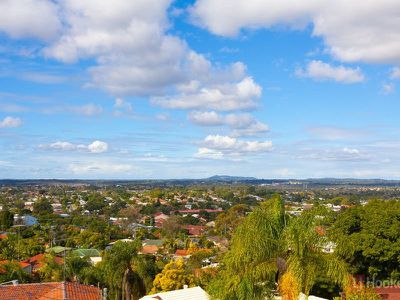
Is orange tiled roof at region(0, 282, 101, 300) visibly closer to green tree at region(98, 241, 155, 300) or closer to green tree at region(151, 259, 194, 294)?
green tree at region(98, 241, 155, 300)

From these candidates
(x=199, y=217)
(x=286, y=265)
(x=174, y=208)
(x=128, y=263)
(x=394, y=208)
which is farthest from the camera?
(x=174, y=208)

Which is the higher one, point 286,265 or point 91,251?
point 286,265

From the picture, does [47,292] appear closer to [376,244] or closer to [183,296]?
[183,296]

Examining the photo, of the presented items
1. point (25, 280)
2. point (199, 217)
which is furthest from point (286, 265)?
point (199, 217)

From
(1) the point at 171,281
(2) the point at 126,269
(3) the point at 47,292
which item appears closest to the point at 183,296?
(2) the point at 126,269

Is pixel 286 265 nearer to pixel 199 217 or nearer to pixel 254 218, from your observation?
pixel 254 218

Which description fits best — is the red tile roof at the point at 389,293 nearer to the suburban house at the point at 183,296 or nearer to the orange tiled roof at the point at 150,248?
the suburban house at the point at 183,296

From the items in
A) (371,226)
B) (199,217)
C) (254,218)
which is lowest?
(199,217)

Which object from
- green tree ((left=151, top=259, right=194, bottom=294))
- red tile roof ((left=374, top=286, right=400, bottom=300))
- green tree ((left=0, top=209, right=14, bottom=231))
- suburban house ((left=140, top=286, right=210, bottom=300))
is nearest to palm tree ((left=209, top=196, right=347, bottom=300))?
suburban house ((left=140, top=286, right=210, bottom=300))
